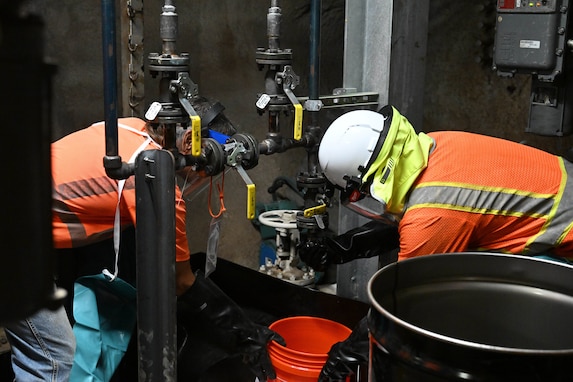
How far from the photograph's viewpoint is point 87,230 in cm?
223

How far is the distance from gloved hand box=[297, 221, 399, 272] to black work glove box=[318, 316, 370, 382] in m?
0.51

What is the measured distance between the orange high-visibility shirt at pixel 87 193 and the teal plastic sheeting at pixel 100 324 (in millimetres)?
157

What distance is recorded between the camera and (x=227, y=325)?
240cm

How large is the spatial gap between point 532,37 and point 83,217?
175cm

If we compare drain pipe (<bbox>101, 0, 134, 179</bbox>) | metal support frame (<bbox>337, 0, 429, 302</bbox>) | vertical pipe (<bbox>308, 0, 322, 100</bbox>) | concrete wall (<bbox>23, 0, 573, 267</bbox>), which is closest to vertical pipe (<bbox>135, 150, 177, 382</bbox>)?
drain pipe (<bbox>101, 0, 134, 179</bbox>)

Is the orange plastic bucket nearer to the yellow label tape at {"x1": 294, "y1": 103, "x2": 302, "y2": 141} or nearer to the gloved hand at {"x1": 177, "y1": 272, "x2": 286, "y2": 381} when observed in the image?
the gloved hand at {"x1": 177, "y1": 272, "x2": 286, "y2": 381}

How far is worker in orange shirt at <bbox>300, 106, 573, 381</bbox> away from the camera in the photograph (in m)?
2.07

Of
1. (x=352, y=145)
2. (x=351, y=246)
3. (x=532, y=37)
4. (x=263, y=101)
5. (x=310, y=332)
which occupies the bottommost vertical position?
(x=310, y=332)

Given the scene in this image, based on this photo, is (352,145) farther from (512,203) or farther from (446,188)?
(512,203)

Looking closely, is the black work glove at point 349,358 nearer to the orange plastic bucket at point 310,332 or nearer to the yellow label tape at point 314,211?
the orange plastic bucket at point 310,332

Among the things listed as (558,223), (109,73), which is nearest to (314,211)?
(558,223)

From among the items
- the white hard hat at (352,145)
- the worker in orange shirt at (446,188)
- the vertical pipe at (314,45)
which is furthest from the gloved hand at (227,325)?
the vertical pipe at (314,45)

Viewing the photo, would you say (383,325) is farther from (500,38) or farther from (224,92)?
(224,92)

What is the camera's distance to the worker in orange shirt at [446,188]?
2.07 metres
